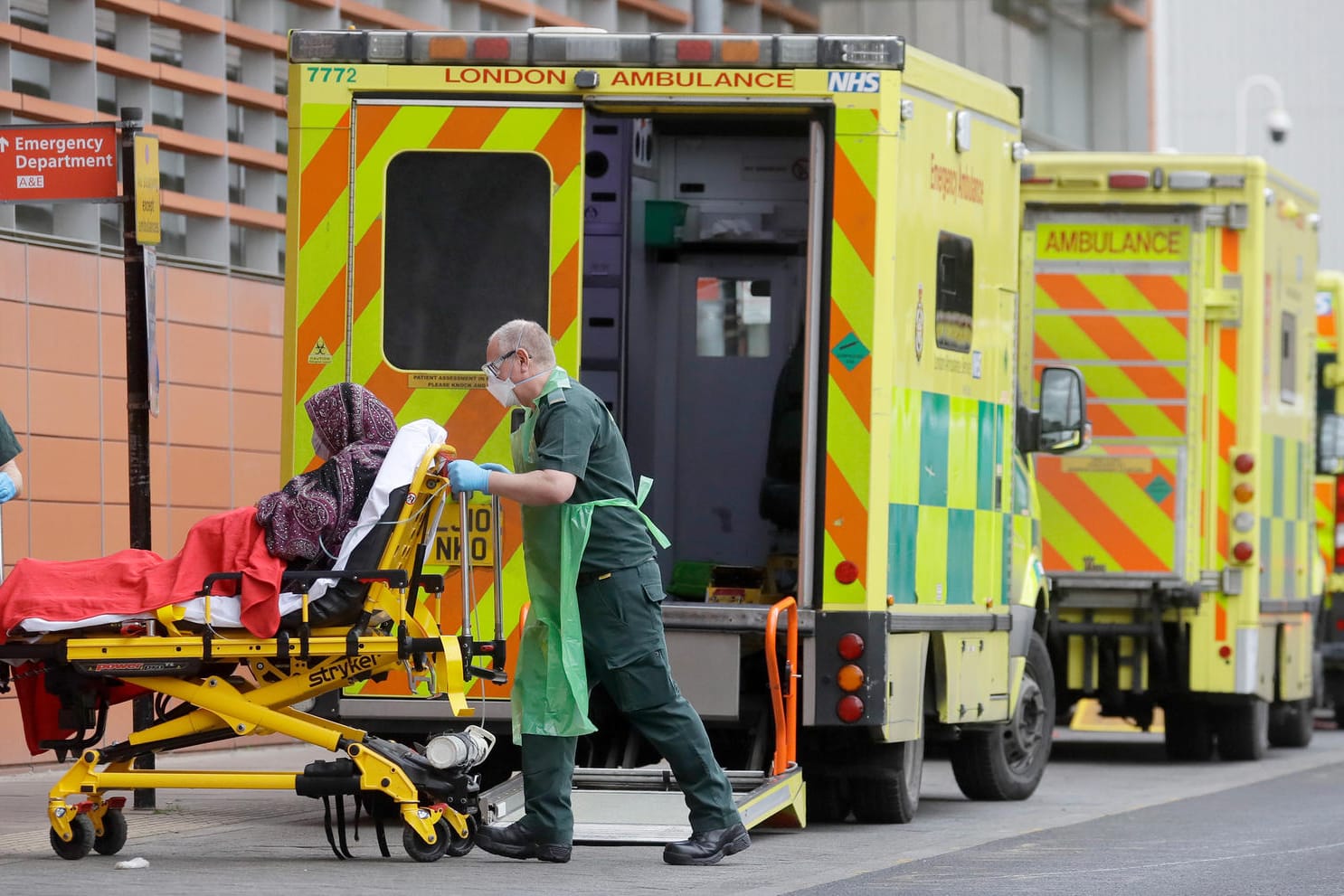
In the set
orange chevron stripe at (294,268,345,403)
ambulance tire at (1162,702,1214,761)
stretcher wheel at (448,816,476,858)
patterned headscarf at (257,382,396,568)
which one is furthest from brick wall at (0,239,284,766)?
ambulance tire at (1162,702,1214,761)

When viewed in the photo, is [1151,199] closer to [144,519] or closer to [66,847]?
[144,519]

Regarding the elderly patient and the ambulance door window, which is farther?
the ambulance door window

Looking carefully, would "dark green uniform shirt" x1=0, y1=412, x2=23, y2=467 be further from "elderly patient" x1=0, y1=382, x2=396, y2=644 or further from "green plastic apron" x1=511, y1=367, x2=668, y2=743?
"green plastic apron" x1=511, y1=367, x2=668, y2=743

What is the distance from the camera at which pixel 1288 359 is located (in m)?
15.1

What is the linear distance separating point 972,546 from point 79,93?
474cm

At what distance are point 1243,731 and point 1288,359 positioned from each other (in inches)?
86.2

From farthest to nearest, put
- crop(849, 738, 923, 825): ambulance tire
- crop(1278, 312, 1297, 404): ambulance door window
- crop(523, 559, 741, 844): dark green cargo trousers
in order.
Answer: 1. crop(1278, 312, 1297, 404): ambulance door window
2. crop(849, 738, 923, 825): ambulance tire
3. crop(523, 559, 741, 844): dark green cargo trousers

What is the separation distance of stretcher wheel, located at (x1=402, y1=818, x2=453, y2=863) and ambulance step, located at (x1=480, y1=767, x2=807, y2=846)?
0.27 m

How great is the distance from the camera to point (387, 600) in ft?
26.3

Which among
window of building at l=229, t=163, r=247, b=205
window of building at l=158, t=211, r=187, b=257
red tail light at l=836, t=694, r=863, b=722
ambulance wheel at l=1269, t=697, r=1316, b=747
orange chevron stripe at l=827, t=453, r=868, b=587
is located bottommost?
ambulance wheel at l=1269, t=697, r=1316, b=747

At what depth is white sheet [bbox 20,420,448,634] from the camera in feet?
25.7

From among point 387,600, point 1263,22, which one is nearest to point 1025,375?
point 387,600

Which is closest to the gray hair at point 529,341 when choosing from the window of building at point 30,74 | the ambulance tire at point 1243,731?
the window of building at point 30,74

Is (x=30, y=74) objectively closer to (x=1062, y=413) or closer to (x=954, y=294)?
(x=954, y=294)
